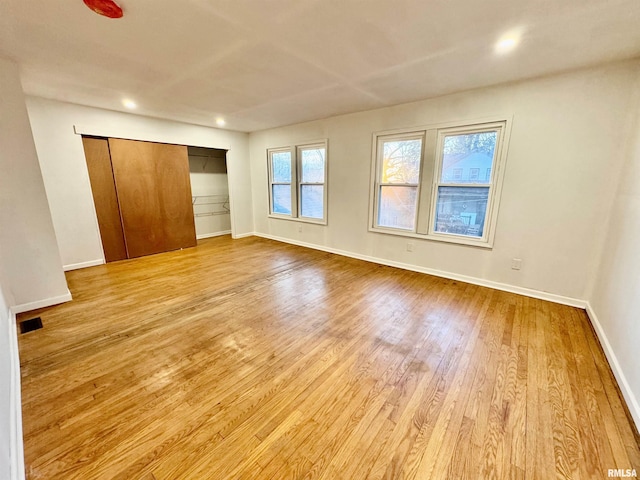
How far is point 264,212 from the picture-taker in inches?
242

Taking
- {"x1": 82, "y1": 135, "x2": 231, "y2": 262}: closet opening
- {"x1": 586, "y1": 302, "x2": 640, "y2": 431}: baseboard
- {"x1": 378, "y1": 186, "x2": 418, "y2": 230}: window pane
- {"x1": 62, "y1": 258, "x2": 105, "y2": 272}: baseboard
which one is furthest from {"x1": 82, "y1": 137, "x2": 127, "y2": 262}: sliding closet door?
{"x1": 586, "y1": 302, "x2": 640, "y2": 431}: baseboard

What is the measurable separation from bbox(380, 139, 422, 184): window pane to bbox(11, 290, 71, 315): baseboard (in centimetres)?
441

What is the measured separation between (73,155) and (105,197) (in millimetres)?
705

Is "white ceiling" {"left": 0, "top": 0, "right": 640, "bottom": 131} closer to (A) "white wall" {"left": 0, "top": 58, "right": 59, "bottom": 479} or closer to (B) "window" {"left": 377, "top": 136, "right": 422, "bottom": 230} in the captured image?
(A) "white wall" {"left": 0, "top": 58, "right": 59, "bottom": 479}

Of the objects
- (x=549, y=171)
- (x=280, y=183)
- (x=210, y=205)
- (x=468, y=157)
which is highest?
(x=468, y=157)

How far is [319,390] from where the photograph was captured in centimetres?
168

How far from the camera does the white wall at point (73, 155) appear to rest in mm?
3551

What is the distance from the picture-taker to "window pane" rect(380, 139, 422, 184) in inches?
147

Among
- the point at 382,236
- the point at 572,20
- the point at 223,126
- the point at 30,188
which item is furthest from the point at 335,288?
the point at 223,126

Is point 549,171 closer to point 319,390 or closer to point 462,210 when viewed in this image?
point 462,210

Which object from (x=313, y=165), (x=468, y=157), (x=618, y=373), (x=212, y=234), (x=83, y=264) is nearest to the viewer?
(x=618, y=373)

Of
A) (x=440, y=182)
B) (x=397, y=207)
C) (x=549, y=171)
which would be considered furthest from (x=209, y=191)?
(x=549, y=171)

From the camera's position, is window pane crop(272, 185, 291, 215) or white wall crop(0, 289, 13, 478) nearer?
white wall crop(0, 289, 13, 478)

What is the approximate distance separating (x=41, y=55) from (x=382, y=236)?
4.36 meters
